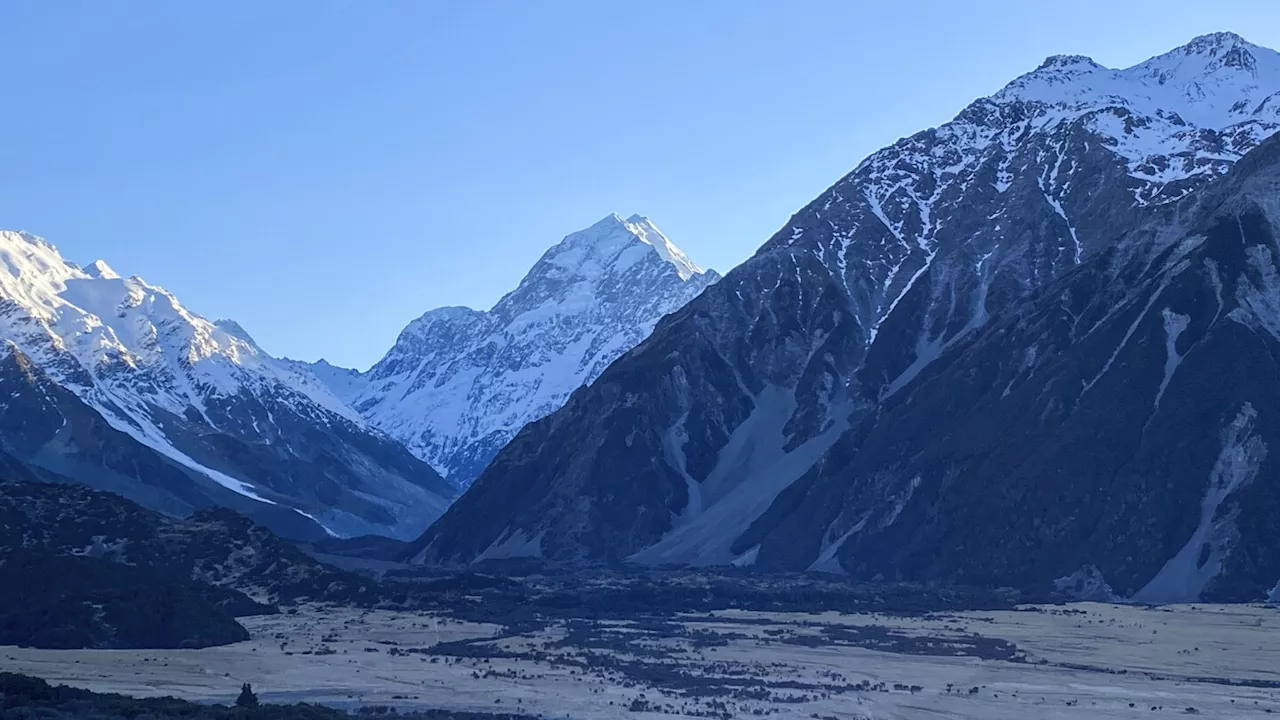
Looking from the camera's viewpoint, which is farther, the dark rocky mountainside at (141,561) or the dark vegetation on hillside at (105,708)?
the dark rocky mountainside at (141,561)

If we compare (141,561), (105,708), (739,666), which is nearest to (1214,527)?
(739,666)

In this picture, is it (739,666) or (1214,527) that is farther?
(1214,527)

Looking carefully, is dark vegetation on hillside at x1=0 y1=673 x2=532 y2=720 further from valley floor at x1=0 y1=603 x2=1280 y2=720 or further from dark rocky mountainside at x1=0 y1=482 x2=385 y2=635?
dark rocky mountainside at x1=0 y1=482 x2=385 y2=635

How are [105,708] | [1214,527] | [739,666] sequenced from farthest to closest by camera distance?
[1214,527], [739,666], [105,708]

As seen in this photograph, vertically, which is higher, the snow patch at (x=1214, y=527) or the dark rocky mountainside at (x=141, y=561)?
the dark rocky mountainside at (x=141, y=561)

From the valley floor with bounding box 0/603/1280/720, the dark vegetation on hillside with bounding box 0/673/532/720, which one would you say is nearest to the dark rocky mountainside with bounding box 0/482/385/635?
the valley floor with bounding box 0/603/1280/720

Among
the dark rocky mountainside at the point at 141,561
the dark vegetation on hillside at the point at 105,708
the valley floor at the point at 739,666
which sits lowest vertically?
the valley floor at the point at 739,666

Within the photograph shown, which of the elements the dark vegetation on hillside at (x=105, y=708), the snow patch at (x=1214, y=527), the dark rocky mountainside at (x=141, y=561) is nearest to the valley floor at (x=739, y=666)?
the dark rocky mountainside at (x=141, y=561)

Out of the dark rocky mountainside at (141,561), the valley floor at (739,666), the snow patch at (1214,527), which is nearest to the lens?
the valley floor at (739,666)

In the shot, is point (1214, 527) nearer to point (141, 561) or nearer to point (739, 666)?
point (739, 666)

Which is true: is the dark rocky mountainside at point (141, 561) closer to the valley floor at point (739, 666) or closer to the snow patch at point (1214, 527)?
the valley floor at point (739, 666)
